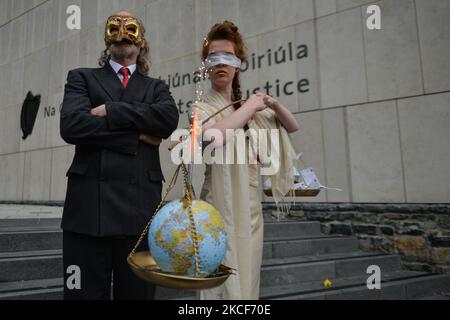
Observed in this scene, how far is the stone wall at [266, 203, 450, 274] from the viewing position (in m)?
4.54

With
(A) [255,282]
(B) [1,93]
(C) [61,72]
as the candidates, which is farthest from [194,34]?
(B) [1,93]

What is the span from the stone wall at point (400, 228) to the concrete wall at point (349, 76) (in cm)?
15

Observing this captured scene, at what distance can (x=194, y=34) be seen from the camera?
286 inches

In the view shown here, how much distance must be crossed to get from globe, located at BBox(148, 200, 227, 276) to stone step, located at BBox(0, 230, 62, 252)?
109 inches

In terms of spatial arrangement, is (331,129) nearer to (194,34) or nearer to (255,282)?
(194,34)

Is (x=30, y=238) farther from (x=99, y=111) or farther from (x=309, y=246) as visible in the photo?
(x=309, y=246)

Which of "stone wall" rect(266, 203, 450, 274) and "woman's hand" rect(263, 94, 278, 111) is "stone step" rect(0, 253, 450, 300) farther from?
"woman's hand" rect(263, 94, 278, 111)

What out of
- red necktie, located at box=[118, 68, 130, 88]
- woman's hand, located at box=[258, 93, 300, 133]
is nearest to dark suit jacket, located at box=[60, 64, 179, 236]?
red necktie, located at box=[118, 68, 130, 88]

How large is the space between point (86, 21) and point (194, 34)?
367cm

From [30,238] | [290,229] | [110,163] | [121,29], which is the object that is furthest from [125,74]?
[290,229]

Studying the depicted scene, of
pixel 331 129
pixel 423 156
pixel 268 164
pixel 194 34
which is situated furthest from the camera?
pixel 194 34

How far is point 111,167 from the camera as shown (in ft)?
5.65

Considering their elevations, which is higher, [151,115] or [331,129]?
[331,129]
